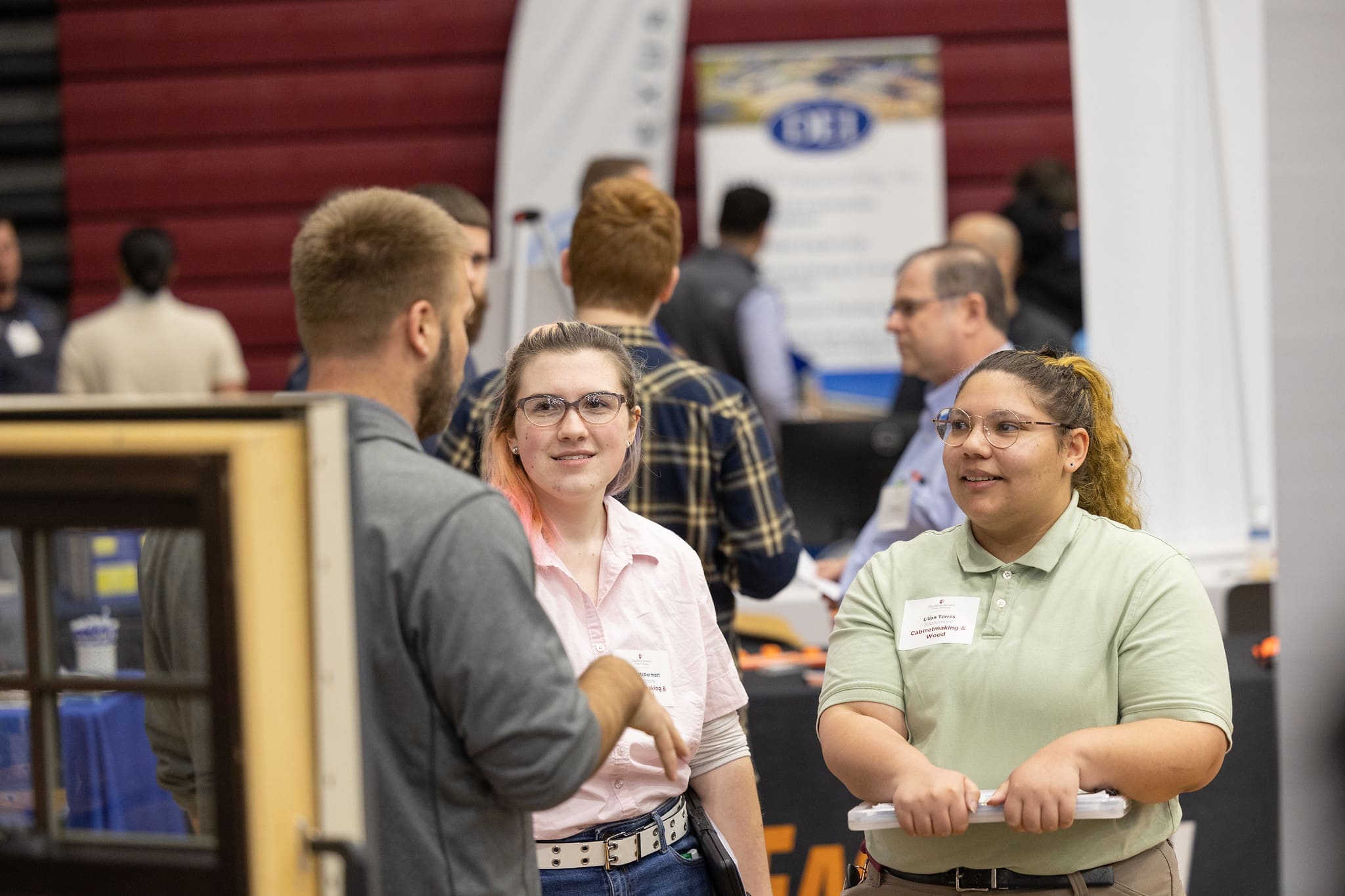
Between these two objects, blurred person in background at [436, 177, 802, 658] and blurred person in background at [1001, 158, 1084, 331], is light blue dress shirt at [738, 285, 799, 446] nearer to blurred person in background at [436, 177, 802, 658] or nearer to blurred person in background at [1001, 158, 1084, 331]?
blurred person in background at [1001, 158, 1084, 331]

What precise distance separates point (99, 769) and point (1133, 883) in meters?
1.11

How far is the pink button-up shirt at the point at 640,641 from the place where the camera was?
1.62m

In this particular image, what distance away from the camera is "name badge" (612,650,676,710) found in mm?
1665

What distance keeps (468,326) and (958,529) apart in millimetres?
1214

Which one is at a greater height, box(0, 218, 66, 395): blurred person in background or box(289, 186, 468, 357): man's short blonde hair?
box(0, 218, 66, 395): blurred person in background

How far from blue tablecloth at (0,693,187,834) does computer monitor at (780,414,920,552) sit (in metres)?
2.26

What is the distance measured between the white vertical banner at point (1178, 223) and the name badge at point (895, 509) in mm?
840

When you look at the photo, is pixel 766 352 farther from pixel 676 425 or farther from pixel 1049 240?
pixel 676 425

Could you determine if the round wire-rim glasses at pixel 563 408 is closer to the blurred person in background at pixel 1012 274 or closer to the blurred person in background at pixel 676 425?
the blurred person in background at pixel 676 425

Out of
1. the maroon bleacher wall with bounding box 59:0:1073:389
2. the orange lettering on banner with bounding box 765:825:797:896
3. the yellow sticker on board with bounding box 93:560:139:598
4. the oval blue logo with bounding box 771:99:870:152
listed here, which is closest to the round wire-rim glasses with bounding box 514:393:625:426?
the yellow sticker on board with bounding box 93:560:139:598

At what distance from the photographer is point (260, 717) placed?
1.06 metres

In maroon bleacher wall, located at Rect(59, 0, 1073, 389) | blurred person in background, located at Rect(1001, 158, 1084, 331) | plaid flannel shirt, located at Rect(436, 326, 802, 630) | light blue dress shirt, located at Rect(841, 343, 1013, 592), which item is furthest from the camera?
maroon bleacher wall, located at Rect(59, 0, 1073, 389)

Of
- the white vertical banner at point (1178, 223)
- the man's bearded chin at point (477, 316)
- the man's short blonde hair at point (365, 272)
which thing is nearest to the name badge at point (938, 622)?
the man's short blonde hair at point (365, 272)

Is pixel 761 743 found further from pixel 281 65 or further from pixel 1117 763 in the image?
pixel 281 65
